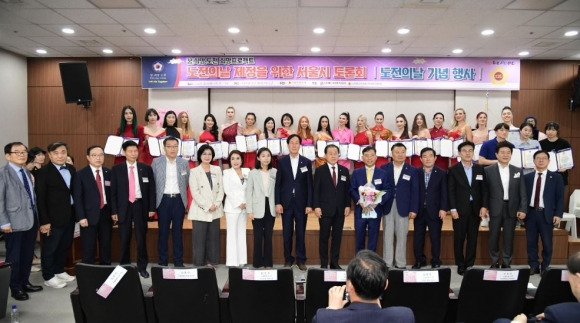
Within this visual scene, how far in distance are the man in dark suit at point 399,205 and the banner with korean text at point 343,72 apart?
376 centimetres

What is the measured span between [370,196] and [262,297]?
2330 mm

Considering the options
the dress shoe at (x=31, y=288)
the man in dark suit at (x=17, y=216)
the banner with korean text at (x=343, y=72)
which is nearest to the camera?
the man in dark suit at (x=17, y=216)

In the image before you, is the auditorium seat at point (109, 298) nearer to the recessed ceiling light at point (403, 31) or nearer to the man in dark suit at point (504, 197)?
the man in dark suit at point (504, 197)

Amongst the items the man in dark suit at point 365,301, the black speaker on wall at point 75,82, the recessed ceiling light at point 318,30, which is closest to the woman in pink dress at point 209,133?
the recessed ceiling light at point 318,30

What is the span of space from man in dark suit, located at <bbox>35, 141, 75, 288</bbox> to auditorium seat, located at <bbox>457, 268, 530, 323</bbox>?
3985 mm

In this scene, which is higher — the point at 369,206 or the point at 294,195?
the point at 294,195

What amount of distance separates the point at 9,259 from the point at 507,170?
5.54 meters

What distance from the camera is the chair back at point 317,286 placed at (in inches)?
95.0

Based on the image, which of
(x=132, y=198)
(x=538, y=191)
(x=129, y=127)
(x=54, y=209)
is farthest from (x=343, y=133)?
(x=54, y=209)

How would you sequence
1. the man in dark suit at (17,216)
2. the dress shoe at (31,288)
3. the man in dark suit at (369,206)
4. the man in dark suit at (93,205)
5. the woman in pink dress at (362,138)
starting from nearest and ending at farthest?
the man in dark suit at (17,216) → the dress shoe at (31,288) → the man in dark suit at (93,205) → the man in dark suit at (369,206) → the woman in pink dress at (362,138)

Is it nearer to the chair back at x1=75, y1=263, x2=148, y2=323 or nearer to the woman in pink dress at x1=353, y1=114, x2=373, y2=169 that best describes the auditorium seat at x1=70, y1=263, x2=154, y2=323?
the chair back at x1=75, y1=263, x2=148, y2=323

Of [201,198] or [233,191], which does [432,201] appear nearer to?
[233,191]

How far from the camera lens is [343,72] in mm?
8070

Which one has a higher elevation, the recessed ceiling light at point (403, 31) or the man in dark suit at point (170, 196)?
the recessed ceiling light at point (403, 31)
